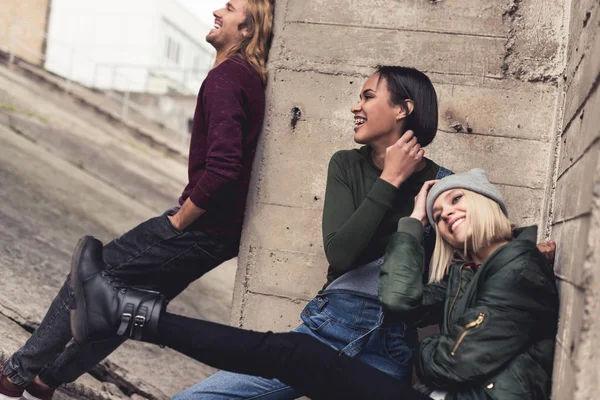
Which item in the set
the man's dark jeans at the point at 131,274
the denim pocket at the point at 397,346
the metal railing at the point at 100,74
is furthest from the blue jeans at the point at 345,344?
the metal railing at the point at 100,74

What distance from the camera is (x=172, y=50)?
94.7 ft

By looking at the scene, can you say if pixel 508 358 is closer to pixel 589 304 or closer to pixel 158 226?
pixel 589 304

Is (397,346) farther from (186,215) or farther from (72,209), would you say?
(72,209)

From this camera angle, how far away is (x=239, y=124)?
11.3 ft

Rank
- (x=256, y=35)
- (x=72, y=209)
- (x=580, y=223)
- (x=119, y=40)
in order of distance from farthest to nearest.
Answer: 1. (x=119, y=40)
2. (x=72, y=209)
3. (x=256, y=35)
4. (x=580, y=223)

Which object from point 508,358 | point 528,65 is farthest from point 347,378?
point 528,65

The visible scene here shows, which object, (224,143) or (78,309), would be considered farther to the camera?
Answer: (224,143)

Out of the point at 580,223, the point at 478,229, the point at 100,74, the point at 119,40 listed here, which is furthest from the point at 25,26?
the point at 580,223

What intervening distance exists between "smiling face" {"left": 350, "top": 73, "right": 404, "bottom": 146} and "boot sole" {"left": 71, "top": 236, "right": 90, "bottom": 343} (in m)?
1.19

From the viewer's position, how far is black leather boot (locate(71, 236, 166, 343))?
2730 mm

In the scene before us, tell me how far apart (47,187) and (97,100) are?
420 inches

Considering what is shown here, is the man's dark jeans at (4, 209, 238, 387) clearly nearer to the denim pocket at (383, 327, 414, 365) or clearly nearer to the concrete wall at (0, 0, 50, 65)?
the denim pocket at (383, 327, 414, 365)

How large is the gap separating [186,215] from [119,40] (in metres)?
24.2

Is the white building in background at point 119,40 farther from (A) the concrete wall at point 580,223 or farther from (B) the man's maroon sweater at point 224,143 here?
(A) the concrete wall at point 580,223
